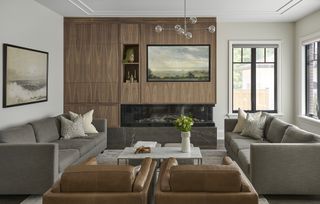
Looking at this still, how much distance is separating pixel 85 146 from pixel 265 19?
501 centimetres

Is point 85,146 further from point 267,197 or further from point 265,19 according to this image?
point 265,19

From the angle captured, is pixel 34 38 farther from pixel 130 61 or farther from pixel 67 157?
pixel 67 157

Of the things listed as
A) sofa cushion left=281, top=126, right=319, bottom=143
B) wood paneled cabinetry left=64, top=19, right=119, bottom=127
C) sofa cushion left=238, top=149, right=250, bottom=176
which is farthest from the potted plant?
wood paneled cabinetry left=64, top=19, right=119, bottom=127

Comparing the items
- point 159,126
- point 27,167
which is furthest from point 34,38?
point 159,126

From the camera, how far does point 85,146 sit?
6.21 metres

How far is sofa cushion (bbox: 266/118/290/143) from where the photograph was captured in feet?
19.4

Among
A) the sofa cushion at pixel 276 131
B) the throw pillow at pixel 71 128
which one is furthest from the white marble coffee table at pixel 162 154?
the throw pillow at pixel 71 128

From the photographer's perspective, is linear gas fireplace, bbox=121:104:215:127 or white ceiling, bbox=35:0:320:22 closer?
white ceiling, bbox=35:0:320:22

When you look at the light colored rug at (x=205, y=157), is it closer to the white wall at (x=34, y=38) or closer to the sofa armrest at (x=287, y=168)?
the white wall at (x=34, y=38)

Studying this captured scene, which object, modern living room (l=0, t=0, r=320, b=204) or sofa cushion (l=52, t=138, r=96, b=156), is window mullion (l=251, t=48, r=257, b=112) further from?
sofa cushion (l=52, t=138, r=96, b=156)

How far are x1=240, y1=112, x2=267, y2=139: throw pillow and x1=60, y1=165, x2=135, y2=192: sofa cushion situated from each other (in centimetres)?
429

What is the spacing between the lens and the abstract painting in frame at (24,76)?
18.4 ft

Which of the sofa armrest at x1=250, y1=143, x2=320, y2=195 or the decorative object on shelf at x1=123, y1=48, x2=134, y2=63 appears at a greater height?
the decorative object on shelf at x1=123, y1=48, x2=134, y2=63

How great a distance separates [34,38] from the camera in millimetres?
6762
